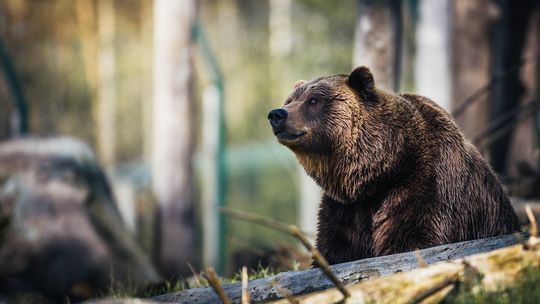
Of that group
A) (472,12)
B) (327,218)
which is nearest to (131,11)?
(472,12)

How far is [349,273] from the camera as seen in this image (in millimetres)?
3936

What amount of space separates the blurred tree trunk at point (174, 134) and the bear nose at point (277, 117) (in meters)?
5.83

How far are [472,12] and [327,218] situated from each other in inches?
240

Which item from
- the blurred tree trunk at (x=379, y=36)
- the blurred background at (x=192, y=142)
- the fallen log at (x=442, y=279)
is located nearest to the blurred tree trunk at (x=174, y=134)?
the blurred background at (x=192, y=142)

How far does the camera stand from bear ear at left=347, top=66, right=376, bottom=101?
486 centimetres

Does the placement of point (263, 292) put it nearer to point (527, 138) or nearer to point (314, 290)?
point (314, 290)

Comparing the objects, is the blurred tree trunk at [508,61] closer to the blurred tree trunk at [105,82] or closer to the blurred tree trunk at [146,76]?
the blurred tree trunk at [105,82]

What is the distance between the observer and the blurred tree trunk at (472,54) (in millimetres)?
9875

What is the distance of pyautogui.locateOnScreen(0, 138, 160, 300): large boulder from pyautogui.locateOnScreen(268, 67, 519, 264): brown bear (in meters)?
4.57

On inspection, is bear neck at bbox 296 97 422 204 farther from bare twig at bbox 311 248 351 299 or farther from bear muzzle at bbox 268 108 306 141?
bare twig at bbox 311 248 351 299

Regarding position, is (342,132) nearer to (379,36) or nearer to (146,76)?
(379,36)

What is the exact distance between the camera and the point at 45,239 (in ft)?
31.0

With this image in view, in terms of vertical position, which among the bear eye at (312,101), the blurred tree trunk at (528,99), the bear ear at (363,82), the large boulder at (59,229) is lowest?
the large boulder at (59,229)

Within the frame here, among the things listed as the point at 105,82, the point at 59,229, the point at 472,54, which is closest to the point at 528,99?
the point at 472,54
